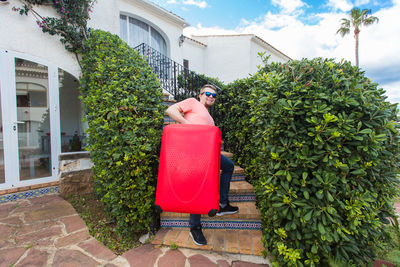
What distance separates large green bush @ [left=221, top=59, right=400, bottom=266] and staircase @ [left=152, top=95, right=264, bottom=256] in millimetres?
449

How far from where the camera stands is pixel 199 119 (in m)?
2.15

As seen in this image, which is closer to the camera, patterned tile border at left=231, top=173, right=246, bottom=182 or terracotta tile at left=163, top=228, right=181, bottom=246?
terracotta tile at left=163, top=228, right=181, bottom=246

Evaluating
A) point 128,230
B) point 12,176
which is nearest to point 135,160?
point 128,230

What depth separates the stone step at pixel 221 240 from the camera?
6.53 ft

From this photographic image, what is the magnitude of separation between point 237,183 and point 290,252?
1.45 meters

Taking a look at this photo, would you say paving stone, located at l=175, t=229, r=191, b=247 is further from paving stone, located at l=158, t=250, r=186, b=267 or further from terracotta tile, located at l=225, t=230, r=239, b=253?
terracotta tile, located at l=225, t=230, r=239, b=253

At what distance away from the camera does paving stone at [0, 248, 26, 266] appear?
1.79m

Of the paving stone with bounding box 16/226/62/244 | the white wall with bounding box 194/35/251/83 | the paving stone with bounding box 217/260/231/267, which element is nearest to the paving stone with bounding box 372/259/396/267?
the paving stone with bounding box 217/260/231/267

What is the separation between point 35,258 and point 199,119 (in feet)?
7.28

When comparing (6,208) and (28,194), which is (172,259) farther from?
(28,194)

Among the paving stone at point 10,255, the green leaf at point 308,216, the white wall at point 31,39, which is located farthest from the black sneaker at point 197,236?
the white wall at point 31,39

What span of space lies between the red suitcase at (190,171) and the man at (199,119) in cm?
34

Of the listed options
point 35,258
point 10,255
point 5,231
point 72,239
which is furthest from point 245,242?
point 5,231

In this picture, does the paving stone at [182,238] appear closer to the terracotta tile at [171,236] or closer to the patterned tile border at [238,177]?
the terracotta tile at [171,236]
